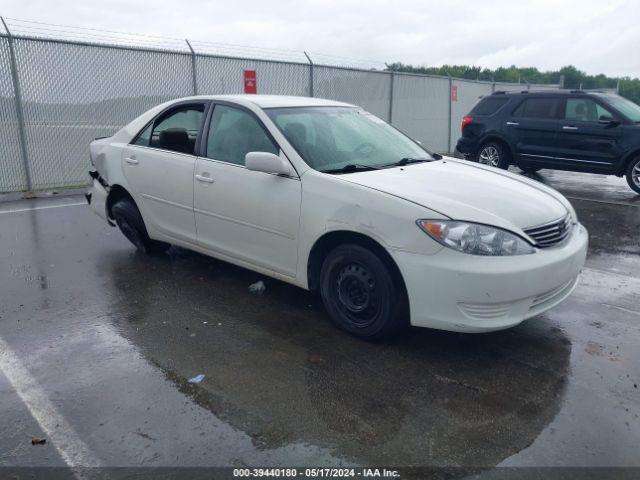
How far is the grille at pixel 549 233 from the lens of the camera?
12.5ft

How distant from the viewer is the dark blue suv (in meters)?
10.6

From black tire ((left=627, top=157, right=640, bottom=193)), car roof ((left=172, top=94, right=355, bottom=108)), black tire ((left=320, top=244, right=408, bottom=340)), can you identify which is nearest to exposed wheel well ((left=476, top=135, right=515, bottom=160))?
black tire ((left=627, top=157, right=640, bottom=193))

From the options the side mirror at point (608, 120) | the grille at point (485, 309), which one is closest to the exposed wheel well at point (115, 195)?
the grille at point (485, 309)

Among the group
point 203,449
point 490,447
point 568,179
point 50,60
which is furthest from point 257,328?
point 568,179

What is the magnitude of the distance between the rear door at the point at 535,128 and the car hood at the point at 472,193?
732 cm

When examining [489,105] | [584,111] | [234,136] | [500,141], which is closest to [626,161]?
[584,111]

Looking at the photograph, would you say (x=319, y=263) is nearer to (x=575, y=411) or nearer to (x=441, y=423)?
(x=441, y=423)

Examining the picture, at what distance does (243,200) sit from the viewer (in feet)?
15.3

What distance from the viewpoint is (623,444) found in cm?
293

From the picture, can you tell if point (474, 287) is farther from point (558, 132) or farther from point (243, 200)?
point (558, 132)

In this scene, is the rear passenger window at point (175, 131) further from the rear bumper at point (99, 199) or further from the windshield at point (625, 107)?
the windshield at point (625, 107)

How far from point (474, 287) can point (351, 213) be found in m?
0.93

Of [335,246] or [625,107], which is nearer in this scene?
[335,246]

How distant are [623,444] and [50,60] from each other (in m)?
10.1
